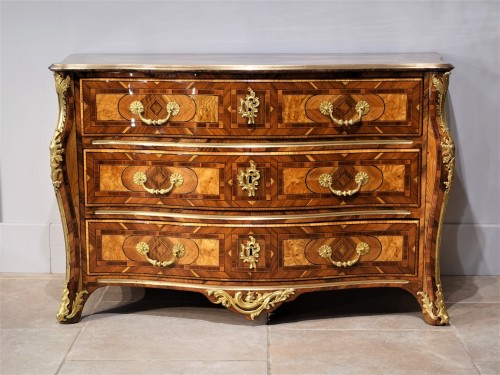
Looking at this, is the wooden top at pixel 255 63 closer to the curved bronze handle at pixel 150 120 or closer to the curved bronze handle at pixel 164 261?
the curved bronze handle at pixel 150 120

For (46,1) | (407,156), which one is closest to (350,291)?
(407,156)

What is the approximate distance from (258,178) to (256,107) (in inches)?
9.4

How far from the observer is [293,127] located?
10.9 ft

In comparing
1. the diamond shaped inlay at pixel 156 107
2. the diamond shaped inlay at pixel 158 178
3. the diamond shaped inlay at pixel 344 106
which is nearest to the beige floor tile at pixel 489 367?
the diamond shaped inlay at pixel 344 106

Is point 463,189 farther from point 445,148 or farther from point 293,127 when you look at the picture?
point 293,127

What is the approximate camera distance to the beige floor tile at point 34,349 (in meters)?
3.17

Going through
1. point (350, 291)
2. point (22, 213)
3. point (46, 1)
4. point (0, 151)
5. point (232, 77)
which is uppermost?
point (46, 1)

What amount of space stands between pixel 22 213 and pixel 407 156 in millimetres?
1631

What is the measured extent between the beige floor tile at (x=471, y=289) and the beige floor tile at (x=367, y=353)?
388 millimetres

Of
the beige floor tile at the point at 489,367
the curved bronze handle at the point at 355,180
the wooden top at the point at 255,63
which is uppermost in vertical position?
the wooden top at the point at 255,63

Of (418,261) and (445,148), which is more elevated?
(445,148)

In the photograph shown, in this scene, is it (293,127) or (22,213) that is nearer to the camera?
(293,127)

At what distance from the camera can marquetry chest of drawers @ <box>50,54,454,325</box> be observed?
3314mm

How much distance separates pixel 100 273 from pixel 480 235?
1.57 m
